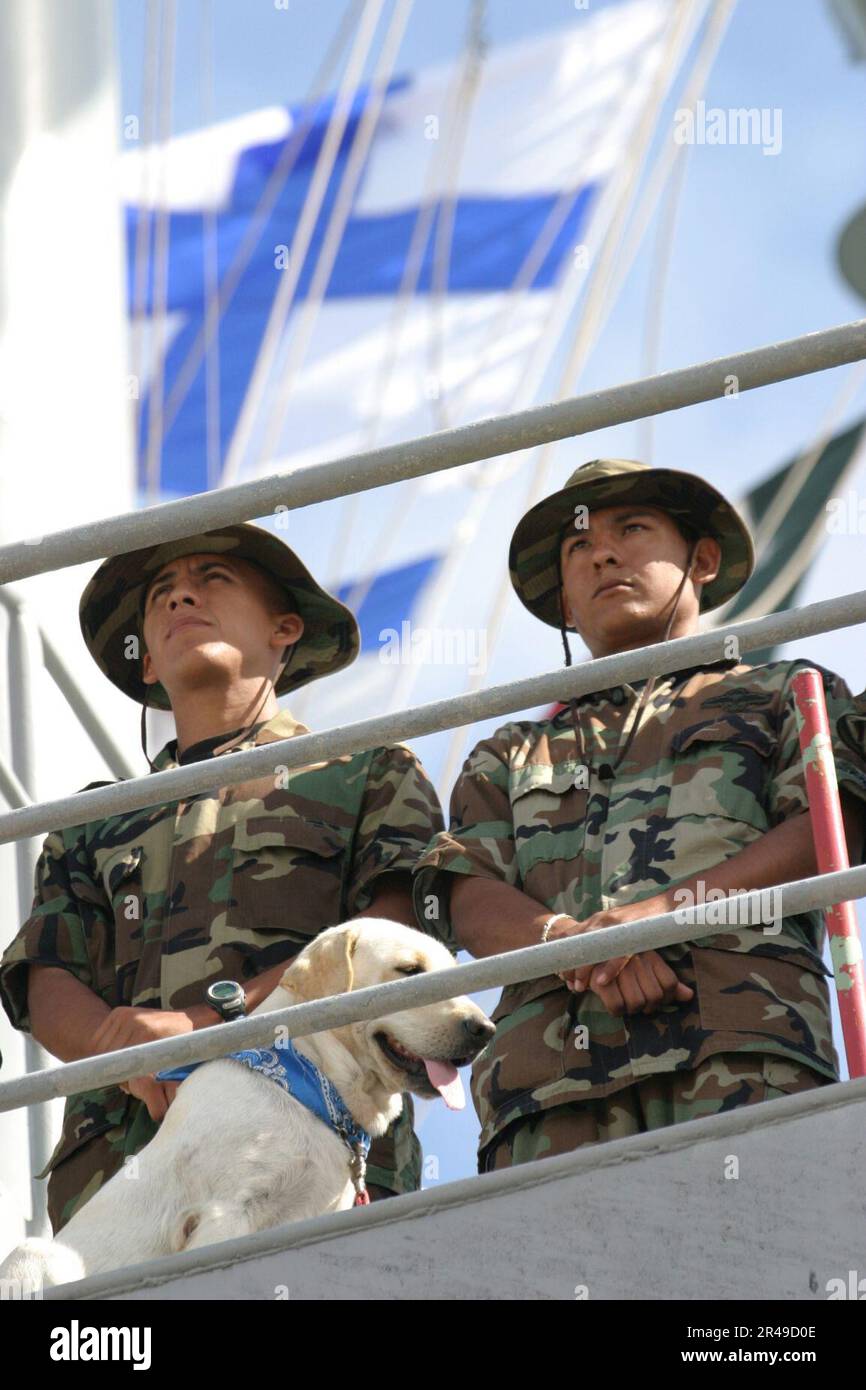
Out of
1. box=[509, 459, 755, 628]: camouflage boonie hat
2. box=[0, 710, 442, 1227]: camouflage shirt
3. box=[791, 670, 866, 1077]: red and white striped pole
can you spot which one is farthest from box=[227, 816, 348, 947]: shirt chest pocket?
box=[791, 670, 866, 1077]: red and white striped pole

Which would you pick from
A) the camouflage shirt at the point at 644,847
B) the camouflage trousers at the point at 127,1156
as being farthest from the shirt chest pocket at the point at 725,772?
the camouflage trousers at the point at 127,1156

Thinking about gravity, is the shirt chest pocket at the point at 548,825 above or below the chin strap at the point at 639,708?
below

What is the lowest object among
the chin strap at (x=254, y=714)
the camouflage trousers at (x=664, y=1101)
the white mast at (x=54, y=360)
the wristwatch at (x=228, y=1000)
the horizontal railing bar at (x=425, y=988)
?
the horizontal railing bar at (x=425, y=988)

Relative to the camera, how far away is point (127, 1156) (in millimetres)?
4492

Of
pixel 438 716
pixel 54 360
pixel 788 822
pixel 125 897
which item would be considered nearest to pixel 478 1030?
pixel 788 822

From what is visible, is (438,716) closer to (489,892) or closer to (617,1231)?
(617,1231)

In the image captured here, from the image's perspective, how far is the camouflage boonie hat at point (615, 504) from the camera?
4.95 meters

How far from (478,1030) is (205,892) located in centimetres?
65

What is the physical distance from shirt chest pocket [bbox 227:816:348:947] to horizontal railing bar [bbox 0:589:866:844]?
101 cm

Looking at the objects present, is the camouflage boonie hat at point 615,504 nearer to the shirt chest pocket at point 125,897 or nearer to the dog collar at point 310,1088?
the shirt chest pocket at point 125,897

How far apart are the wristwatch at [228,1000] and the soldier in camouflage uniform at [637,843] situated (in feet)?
1.43

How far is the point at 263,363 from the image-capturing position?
426 inches

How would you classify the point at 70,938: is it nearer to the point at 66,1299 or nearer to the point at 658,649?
the point at 66,1299

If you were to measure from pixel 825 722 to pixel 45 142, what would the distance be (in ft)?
11.5
